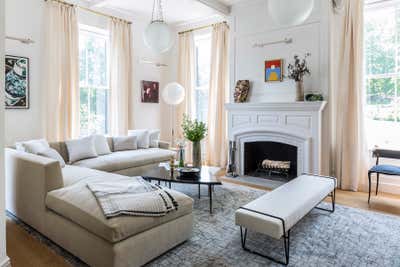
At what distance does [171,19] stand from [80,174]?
426 centimetres

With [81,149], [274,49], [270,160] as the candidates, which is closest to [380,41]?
[274,49]

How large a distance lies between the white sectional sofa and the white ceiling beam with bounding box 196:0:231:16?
3.47 meters

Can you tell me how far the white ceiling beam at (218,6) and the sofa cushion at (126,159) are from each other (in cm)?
274

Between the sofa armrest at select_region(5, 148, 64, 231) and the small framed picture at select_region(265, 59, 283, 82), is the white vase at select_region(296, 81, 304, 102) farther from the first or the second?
the sofa armrest at select_region(5, 148, 64, 231)

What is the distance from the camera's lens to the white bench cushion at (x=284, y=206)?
2.03 metres

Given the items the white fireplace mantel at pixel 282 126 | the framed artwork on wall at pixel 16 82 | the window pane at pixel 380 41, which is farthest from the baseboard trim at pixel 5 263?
the window pane at pixel 380 41

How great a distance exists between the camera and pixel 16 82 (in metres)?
4.17

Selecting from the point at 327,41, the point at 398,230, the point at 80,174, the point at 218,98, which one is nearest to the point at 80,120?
the point at 80,174

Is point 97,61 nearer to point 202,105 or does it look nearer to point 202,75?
point 202,75

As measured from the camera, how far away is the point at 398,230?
2.72m

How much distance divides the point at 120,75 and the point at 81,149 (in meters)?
2.06

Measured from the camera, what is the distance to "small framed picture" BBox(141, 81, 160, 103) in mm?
6166

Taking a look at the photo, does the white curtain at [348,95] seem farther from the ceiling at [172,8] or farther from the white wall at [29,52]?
the white wall at [29,52]

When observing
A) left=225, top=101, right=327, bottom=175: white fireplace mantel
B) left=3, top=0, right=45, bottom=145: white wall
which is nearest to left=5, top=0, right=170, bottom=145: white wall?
left=3, top=0, right=45, bottom=145: white wall
